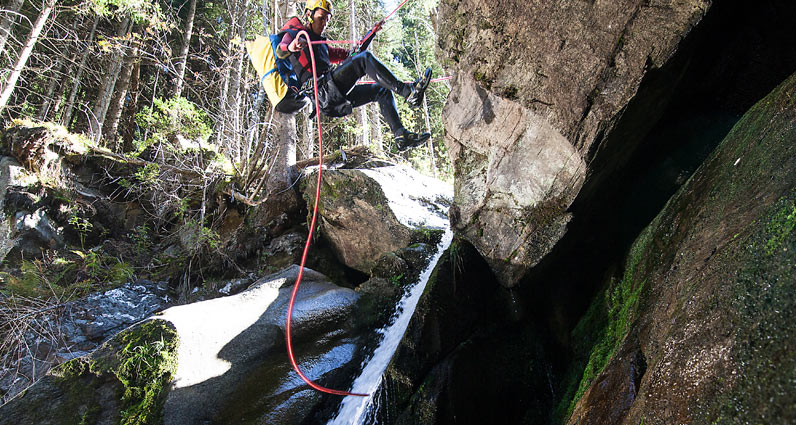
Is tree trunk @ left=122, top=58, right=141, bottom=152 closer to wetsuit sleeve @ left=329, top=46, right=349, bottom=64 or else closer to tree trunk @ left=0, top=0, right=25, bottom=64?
tree trunk @ left=0, top=0, right=25, bottom=64

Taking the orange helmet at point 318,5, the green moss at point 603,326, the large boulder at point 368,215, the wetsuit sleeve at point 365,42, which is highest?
the orange helmet at point 318,5

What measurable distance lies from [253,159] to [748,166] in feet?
26.1

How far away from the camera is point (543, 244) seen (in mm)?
4133

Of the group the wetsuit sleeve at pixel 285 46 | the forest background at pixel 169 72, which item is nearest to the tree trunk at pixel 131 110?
the forest background at pixel 169 72

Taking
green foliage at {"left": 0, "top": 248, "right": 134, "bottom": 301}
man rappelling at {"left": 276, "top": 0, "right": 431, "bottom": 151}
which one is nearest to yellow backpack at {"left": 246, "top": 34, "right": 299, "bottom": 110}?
man rappelling at {"left": 276, "top": 0, "right": 431, "bottom": 151}

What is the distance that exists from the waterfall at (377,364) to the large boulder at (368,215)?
1.34 m

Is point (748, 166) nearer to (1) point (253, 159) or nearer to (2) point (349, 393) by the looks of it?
(2) point (349, 393)

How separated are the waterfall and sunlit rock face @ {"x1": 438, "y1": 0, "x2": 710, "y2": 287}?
1.13m

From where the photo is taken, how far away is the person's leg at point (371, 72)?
4.93m

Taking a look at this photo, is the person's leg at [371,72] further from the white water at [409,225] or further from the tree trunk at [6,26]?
the tree trunk at [6,26]

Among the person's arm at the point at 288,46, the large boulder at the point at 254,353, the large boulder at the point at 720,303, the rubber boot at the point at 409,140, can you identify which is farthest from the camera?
the rubber boot at the point at 409,140

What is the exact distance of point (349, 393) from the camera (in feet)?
12.9

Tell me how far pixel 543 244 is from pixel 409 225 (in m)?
2.77

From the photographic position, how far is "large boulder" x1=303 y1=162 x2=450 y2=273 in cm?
665
